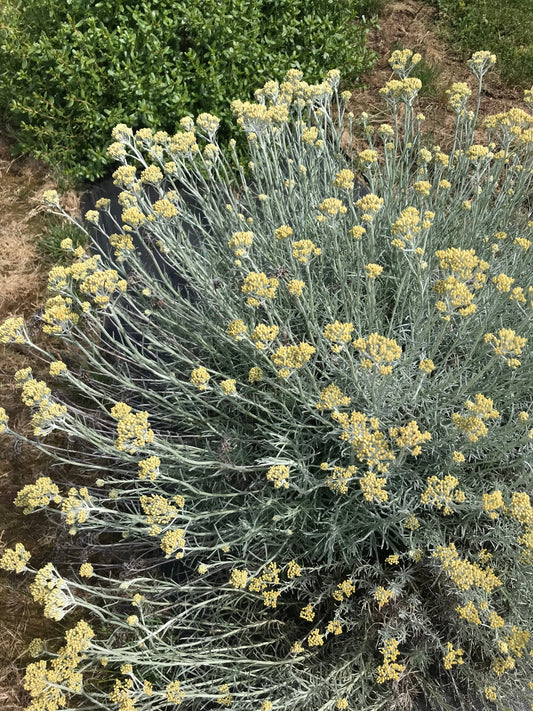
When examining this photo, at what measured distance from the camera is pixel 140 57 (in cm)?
379

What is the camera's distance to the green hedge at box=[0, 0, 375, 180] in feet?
12.1

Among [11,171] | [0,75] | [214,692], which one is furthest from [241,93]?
[214,692]

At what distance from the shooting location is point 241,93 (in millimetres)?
3854

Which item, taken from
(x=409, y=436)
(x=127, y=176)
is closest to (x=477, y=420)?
(x=409, y=436)

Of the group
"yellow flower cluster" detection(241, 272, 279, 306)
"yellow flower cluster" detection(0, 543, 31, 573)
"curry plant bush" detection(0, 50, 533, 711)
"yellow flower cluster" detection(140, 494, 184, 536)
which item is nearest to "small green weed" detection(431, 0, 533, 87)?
"curry plant bush" detection(0, 50, 533, 711)

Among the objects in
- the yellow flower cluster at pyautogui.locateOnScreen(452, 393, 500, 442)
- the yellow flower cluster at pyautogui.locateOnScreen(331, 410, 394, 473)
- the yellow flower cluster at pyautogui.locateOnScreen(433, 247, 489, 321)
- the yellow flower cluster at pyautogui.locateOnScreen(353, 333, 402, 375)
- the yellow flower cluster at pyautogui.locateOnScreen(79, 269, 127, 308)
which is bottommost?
the yellow flower cluster at pyautogui.locateOnScreen(331, 410, 394, 473)

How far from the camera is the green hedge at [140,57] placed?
3691 millimetres

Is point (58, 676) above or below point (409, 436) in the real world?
below

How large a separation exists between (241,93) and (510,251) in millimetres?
2315

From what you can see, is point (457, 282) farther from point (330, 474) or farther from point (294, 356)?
point (330, 474)

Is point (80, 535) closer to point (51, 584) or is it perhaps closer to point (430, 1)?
point (51, 584)

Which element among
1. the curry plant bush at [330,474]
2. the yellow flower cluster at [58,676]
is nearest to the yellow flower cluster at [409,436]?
the curry plant bush at [330,474]

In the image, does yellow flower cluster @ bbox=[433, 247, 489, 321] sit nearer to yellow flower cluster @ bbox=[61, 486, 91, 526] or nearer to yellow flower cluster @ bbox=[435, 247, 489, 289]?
yellow flower cluster @ bbox=[435, 247, 489, 289]

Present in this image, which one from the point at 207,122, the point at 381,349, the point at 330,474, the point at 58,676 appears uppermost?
the point at 207,122
